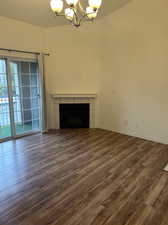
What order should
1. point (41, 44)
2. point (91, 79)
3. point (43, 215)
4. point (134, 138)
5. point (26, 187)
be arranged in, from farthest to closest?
point (91, 79) < point (41, 44) < point (134, 138) < point (26, 187) < point (43, 215)

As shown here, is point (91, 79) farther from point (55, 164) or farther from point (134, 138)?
point (55, 164)

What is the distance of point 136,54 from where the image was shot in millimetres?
4223

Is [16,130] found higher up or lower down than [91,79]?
lower down

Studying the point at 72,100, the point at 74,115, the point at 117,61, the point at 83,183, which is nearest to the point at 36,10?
the point at 117,61

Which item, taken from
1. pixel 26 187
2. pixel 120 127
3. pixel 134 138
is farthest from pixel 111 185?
pixel 120 127

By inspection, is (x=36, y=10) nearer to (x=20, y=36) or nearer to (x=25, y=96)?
(x=20, y=36)

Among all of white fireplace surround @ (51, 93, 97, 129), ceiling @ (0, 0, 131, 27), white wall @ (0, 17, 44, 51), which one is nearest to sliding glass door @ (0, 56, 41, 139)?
white wall @ (0, 17, 44, 51)

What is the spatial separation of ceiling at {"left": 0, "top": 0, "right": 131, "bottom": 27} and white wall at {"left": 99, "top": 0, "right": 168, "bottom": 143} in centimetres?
35

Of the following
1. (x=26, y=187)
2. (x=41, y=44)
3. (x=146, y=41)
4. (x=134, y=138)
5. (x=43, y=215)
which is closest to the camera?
(x=43, y=215)

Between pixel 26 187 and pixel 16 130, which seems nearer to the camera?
pixel 26 187

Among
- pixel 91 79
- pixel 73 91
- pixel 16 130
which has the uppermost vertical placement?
pixel 91 79

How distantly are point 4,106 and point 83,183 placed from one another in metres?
2.94

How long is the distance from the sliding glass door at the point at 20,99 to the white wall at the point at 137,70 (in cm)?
202

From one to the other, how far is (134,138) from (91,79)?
214cm
